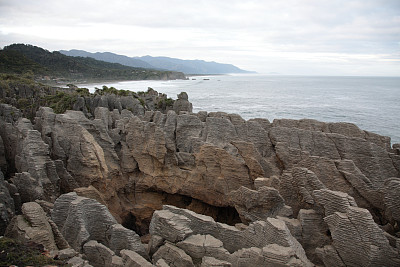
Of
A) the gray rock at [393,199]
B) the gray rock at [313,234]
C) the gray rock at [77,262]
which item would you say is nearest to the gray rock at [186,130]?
the gray rock at [313,234]

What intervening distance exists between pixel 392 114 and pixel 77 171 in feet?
245

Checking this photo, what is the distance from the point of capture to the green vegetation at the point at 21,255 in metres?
8.83

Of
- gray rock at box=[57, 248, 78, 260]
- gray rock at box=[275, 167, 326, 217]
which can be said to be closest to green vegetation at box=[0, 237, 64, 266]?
gray rock at box=[57, 248, 78, 260]

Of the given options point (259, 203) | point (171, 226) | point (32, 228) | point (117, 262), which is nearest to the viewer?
point (117, 262)

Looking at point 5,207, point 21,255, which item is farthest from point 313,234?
point 5,207

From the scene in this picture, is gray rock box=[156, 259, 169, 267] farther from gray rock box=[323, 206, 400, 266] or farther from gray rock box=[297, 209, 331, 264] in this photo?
gray rock box=[323, 206, 400, 266]

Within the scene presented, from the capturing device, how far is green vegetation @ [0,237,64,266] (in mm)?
8828

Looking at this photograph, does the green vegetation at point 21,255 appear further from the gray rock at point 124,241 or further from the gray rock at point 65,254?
the gray rock at point 124,241

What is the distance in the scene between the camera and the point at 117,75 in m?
168

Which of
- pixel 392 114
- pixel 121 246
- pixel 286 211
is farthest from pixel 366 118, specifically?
pixel 121 246

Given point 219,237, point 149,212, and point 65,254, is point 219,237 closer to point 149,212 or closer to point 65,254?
point 65,254

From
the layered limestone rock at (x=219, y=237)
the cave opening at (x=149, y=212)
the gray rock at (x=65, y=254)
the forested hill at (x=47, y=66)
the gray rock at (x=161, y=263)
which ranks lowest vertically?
the cave opening at (x=149, y=212)

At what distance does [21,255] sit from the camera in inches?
359

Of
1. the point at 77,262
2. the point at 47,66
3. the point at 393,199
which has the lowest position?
the point at 77,262
